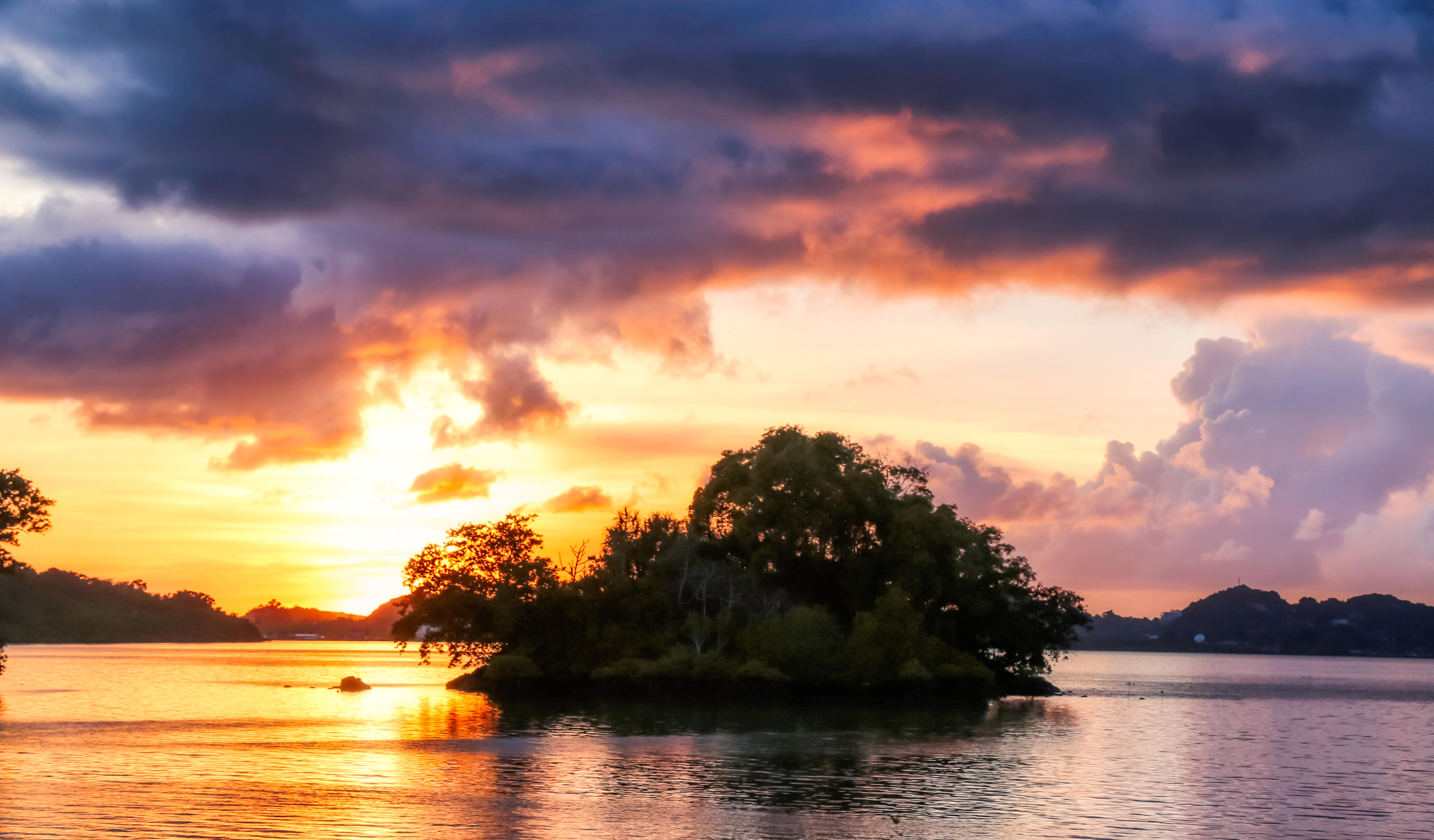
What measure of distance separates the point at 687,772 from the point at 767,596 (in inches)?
2114

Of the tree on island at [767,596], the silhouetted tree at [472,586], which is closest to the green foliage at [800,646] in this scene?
the tree on island at [767,596]

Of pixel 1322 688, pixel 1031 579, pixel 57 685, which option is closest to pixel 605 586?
pixel 1031 579

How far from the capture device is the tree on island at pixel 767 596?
329 ft

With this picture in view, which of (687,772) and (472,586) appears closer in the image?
(687,772)

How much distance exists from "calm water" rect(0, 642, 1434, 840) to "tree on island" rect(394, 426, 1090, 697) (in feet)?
24.7

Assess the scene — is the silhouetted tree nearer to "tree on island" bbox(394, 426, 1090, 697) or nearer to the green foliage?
"tree on island" bbox(394, 426, 1090, 697)

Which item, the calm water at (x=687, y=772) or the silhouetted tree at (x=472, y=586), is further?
the silhouetted tree at (x=472, y=586)

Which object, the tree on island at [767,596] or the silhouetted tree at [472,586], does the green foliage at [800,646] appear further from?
the silhouetted tree at [472,586]

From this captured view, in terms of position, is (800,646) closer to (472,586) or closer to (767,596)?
(767,596)

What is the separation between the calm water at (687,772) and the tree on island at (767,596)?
24.7 ft

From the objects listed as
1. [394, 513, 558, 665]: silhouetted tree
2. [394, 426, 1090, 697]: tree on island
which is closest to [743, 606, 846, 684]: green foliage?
[394, 426, 1090, 697]: tree on island

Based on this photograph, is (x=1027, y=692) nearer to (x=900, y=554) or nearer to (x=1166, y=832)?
(x=900, y=554)

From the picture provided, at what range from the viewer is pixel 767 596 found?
346 feet

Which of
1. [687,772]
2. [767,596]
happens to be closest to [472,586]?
[767,596]
